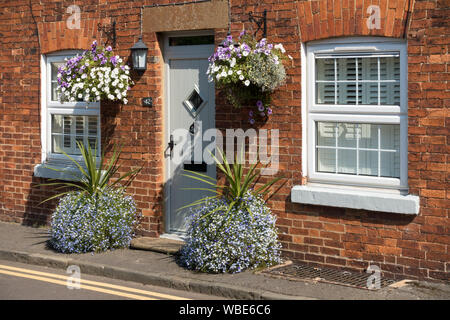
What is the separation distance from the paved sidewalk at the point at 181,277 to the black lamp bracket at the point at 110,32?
2.89 metres

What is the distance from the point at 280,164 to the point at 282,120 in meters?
0.52

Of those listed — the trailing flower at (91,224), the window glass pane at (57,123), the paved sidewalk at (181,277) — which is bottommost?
the paved sidewalk at (181,277)

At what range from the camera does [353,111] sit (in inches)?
311

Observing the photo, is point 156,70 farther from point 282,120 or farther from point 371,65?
point 371,65

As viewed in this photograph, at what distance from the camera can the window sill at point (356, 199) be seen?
7328 mm

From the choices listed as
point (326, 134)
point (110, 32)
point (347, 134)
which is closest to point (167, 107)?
point (110, 32)

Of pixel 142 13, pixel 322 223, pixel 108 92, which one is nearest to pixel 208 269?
pixel 322 223

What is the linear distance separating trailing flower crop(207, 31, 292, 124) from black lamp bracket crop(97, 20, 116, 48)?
2075mm

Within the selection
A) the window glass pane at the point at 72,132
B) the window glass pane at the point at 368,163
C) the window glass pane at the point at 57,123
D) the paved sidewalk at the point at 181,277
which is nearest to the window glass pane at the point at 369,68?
the window glass pane at the point at 368,163

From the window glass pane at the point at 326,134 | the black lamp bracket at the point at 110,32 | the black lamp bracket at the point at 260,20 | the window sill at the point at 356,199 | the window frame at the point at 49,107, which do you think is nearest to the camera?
the window sill at the point at 356,199

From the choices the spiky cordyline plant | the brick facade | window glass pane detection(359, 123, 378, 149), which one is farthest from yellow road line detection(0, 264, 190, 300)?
window glass pane detection(359, 123, 378, 149)

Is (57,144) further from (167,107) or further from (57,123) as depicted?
(167,107)

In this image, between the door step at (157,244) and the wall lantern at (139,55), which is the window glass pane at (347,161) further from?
the wall lantern at (139,55)

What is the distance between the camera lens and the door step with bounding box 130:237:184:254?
8.84 meters
